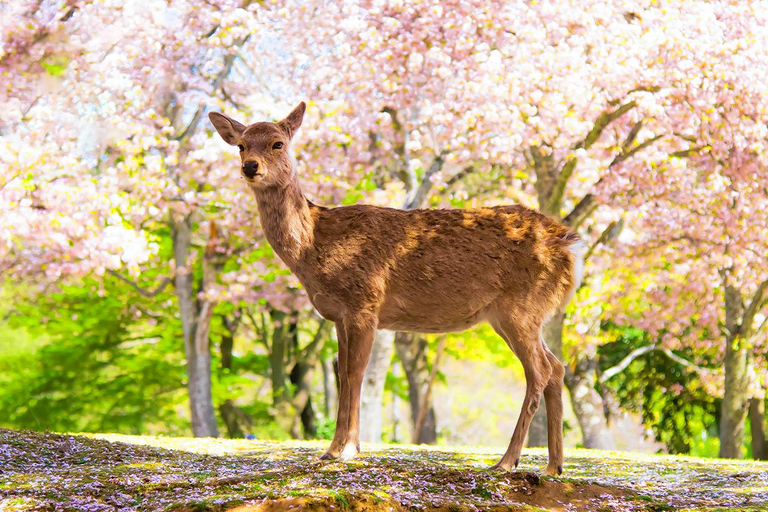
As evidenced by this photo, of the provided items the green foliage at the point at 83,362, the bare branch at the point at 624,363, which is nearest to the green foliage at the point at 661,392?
the bare branch at the point at 624,363

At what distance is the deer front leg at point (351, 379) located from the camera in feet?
20.6

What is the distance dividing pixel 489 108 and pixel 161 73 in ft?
23.0

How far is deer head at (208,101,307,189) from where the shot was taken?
6160mm

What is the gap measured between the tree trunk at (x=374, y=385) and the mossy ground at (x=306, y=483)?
6177 mm

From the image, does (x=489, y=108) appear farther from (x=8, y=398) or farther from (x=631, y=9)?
(x=8, y=398)

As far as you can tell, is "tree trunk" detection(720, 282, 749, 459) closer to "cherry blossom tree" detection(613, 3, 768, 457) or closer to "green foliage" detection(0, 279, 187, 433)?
"cherry blossom tree" detection(613, 3, 768, 457)

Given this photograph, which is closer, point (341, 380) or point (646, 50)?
point (341, 380)

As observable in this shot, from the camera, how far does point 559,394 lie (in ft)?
21.7

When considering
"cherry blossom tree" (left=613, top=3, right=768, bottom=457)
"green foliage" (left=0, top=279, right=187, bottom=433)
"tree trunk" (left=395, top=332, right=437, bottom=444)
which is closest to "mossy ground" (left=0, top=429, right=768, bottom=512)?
"cherry blossom tree" (left=613, top=3, right=768, bottom=457)

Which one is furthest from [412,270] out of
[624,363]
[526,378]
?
[624,363]

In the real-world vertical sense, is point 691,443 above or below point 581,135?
below

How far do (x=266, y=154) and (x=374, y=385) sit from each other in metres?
8.75

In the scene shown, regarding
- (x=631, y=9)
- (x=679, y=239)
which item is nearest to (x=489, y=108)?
(x=631, y=9)

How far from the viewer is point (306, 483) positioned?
213 inches
